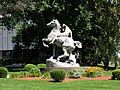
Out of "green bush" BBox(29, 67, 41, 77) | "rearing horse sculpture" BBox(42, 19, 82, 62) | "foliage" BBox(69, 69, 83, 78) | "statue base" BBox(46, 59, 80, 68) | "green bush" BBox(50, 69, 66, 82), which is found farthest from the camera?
"rearing horse sculpture" BBox(42, 19, 82, 62)

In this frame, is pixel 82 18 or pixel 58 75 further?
pixel 82 18

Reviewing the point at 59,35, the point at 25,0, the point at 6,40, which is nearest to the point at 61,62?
the point at 59,35

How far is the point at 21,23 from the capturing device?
1797 inches

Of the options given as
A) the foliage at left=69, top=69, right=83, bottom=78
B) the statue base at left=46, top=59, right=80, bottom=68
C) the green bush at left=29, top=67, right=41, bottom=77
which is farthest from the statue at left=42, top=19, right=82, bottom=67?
the foliage at left=69, top=69, right=83, bottom=78

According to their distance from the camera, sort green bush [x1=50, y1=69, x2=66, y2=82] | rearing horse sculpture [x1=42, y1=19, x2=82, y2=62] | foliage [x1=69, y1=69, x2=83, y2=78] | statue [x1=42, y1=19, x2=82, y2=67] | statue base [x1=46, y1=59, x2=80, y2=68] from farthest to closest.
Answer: rearing horse sculpture [x1=42, y1=19, x2=82, y2=62], statue [x1=42, y1=19, x2=82, y2=67], statue base [x1=46, y1=59, x2=80, y2=68], foliage [x1=69, y1=69, x2=83, y2=78], green bush [x1=50, y1=69, x2=66, y2=82]

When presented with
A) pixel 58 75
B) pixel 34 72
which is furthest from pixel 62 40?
pixel 58 75

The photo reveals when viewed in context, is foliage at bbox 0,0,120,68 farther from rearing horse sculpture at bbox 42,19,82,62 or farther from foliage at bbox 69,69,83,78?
foliage at bbox 69,69,83,78

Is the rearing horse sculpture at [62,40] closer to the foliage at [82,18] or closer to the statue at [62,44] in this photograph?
the statue at [62,44]

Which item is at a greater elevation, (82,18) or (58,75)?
(82,18)

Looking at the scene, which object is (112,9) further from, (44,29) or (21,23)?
(21,23)

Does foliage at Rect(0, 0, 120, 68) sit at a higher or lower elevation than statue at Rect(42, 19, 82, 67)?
higher

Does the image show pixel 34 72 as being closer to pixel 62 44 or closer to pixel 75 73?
pixel 75 73

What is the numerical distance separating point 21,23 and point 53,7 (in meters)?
5.39

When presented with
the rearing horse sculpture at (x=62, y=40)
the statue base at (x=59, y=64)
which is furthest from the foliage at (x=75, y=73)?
the rearing horse sculpture at (x=62, y=40)
